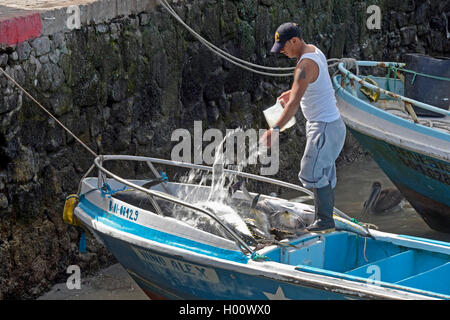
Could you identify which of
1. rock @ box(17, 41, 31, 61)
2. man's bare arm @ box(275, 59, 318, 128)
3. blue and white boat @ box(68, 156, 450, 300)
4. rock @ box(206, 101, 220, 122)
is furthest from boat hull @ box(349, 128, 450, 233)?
rock @ box(17, 41, 31, 61)

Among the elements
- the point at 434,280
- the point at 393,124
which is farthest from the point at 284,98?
the point at 393,124

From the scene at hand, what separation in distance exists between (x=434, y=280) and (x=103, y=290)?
9.96 feet

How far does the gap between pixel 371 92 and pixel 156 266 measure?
4.04m

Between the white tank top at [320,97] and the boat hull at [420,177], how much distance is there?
232cm

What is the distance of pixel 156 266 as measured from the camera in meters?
6.15

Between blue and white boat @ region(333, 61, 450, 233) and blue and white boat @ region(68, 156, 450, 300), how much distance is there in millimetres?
1960

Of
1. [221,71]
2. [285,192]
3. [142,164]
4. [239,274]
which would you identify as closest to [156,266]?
[239,274]

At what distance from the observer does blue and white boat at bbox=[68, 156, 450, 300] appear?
210 inches

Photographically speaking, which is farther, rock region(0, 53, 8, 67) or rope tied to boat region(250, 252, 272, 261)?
rock region(0, 53, 8, 67)

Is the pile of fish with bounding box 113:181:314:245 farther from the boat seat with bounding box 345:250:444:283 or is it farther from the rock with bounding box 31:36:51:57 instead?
the rock with bounding box 31:36:51:57

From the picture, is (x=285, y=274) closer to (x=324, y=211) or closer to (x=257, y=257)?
(x=257, y=257)

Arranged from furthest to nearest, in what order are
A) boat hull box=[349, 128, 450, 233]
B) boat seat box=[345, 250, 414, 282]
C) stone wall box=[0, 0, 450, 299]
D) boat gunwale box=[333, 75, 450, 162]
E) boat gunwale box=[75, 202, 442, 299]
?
boat hull box=[349, 128, 450, 233] → boat gunwale box=[333, 75, 450, 162] → stone wall box=[0, 0, 450, 299] → boat seat box=[345, 250, 414, 282] → boat gunwale box=[75, 202, 442, 299]

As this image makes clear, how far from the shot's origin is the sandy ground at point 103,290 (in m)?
7.07

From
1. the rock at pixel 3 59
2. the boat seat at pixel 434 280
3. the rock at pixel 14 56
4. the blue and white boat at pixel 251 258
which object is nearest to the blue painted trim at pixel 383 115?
the blue and white boat at pixel 251 258
